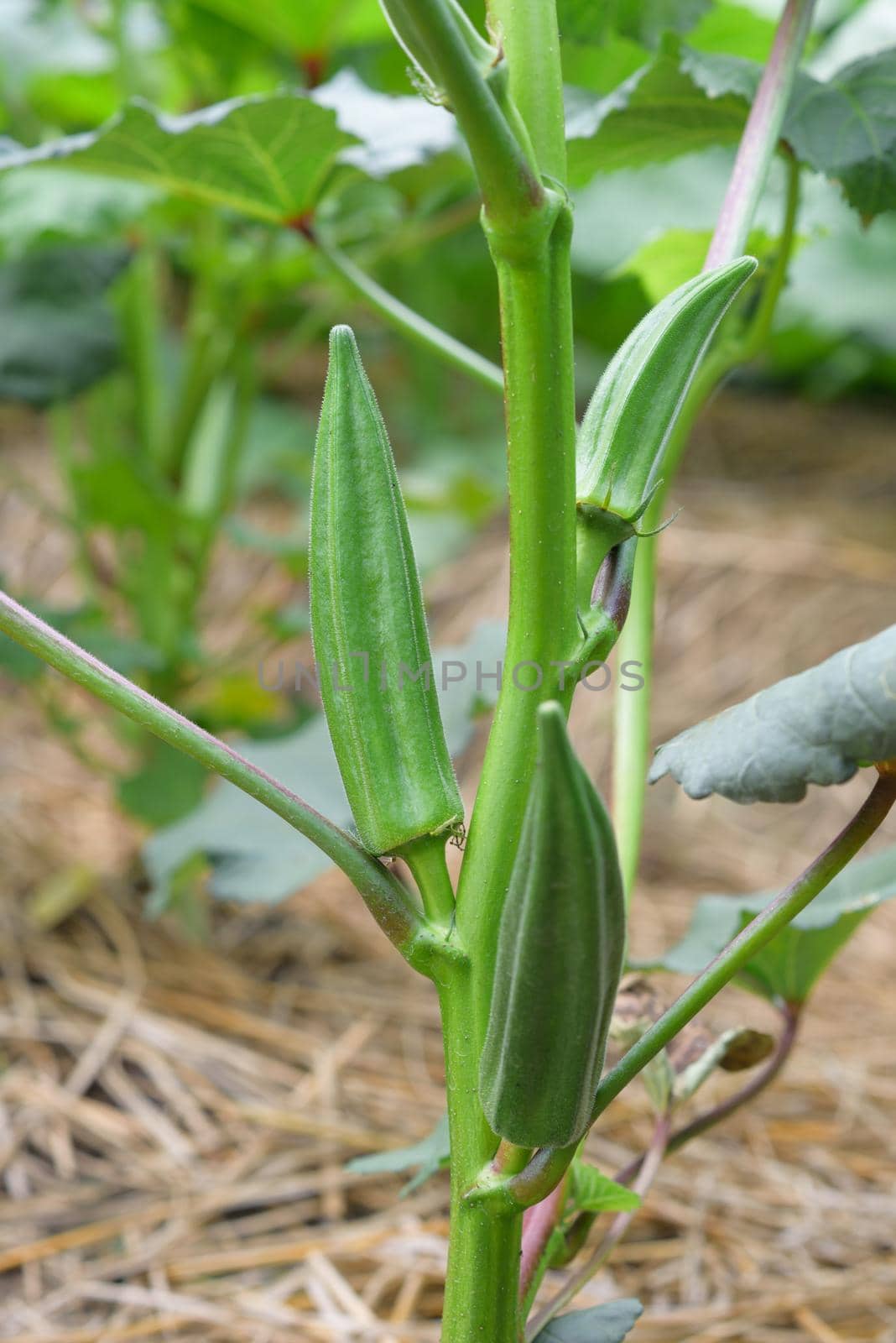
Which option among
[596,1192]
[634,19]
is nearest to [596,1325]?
[596,1192]

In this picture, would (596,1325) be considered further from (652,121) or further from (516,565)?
(652,121)

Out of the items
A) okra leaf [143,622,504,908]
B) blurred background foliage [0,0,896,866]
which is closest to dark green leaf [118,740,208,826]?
blurred background foliage [0,0,896,866]

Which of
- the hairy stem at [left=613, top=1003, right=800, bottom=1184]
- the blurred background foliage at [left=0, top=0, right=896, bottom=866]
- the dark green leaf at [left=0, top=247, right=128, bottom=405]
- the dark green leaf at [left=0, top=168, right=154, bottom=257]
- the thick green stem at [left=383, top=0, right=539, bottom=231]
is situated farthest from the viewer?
the dark green leaf at [left=0, top=247, right=128, bottom=405]

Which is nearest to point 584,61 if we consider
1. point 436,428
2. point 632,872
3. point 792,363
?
point 632,872

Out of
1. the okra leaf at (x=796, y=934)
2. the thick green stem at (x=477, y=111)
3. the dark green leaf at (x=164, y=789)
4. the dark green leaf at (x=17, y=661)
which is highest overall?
the thick green stem at (x=477, y=111)

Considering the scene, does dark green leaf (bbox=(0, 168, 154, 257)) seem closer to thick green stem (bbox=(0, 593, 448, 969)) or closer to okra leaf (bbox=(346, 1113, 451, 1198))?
thick green stem (bbox=(0, 593, 448, 969))

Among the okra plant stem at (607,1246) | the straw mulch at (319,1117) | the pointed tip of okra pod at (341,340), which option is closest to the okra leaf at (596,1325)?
the okra plant stem at (607,1246)

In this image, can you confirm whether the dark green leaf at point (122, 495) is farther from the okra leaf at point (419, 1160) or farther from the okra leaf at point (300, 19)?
the okra leaf at point (419, 1160)
